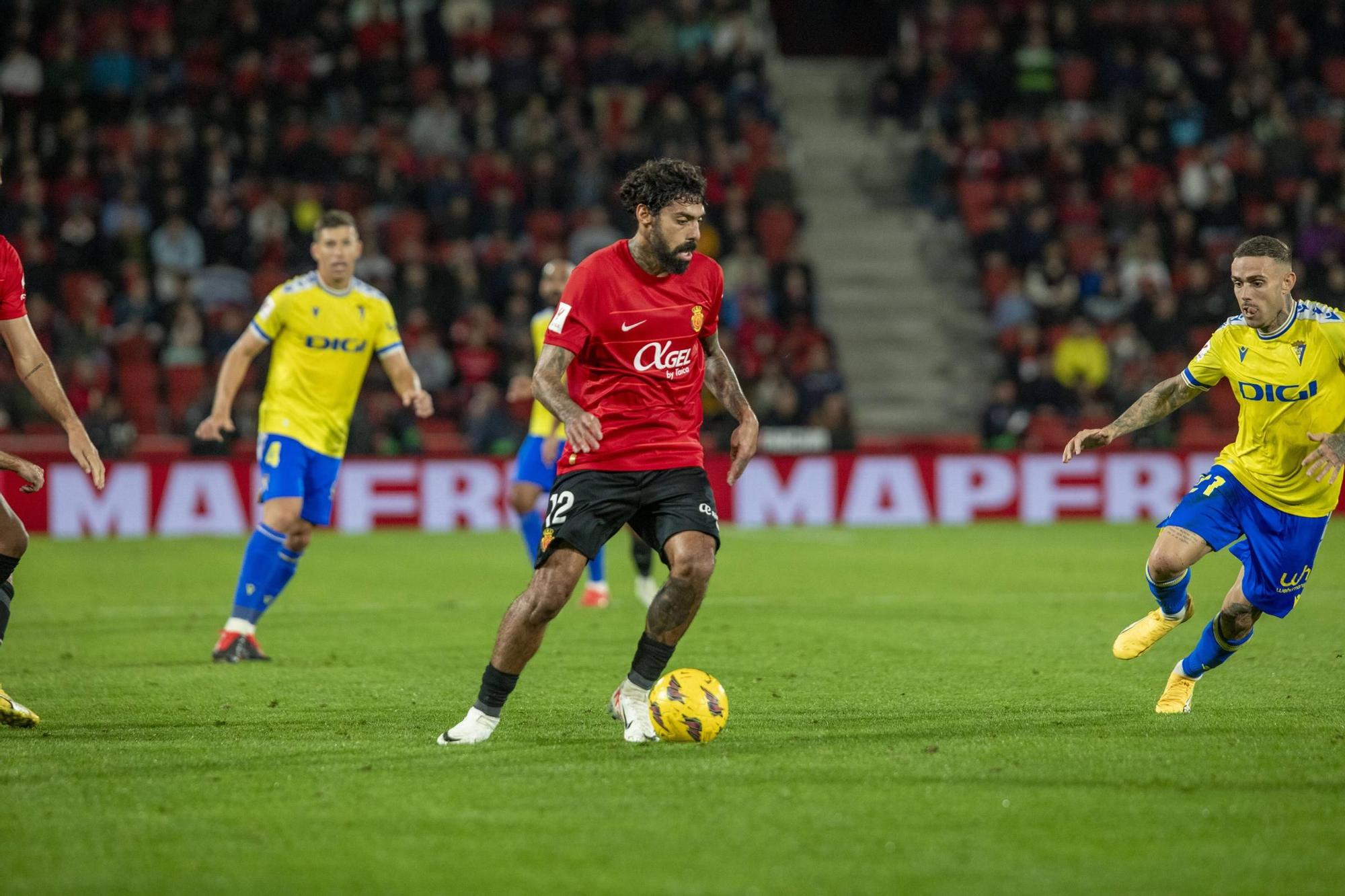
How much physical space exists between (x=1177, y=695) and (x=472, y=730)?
3174 mm

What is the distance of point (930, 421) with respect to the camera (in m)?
24.0

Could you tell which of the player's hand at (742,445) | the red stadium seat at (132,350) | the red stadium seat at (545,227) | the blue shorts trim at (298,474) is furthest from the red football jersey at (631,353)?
the red stadium seat at (545,227)

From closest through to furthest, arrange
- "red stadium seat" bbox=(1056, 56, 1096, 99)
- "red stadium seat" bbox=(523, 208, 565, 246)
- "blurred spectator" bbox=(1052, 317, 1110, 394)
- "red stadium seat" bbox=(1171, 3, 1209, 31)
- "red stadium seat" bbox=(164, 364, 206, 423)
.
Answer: "red stadium seat" bbox=(164, 364, 206, 423) < "blurred spectator" bbox=(1052, 317, 1110, 394) < "red stadium seat" bbox=(523, 208, 565, 246) < "red stadium seat" bbox=(1056, 56, 1096, 99) < "red stadium seat" bbox=(1171, 3, 1209, 31)

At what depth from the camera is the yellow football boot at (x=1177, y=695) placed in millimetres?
7520

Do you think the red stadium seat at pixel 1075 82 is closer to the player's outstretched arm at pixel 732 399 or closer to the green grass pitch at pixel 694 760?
the green grass pitch at pixel 694 760

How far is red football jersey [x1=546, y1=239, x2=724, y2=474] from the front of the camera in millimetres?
6801

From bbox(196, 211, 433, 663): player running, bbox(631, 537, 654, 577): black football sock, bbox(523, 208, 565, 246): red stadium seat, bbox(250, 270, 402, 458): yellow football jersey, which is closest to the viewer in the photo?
bbox(196, 211, 433, 663): player running

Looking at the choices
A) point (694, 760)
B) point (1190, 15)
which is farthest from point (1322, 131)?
point (694, 760)

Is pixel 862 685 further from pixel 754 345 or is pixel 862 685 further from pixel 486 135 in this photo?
pixel 486 135

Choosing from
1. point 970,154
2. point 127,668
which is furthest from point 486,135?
point 127,668

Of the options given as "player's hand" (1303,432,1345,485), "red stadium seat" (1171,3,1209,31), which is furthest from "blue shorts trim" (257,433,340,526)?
"red stadium seat" (1171,3,1209,31)

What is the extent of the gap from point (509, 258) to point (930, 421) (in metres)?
6.46

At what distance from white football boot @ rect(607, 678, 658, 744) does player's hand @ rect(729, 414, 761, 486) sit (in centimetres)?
95

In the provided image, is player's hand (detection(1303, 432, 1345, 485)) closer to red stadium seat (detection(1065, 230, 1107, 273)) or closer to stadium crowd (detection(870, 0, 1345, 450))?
stadium crowd (detection(870, 0, 1345, 450))
